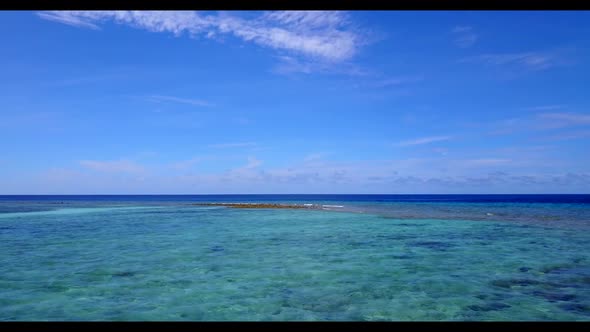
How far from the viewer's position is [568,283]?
34.4ft

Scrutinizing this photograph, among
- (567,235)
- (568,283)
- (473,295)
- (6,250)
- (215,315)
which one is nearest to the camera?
(215,315)

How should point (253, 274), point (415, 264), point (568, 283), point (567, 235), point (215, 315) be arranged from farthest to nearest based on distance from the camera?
point (567, 235) < point (415, 264) < point (253, 274) < point (568, 283) < point (215, 315)

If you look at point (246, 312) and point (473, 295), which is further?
point (473, 295)

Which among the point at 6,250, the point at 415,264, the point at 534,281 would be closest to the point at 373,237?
the point at 415,264

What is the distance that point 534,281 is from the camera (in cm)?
1070

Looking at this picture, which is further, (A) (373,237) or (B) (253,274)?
(A) (373,237)
